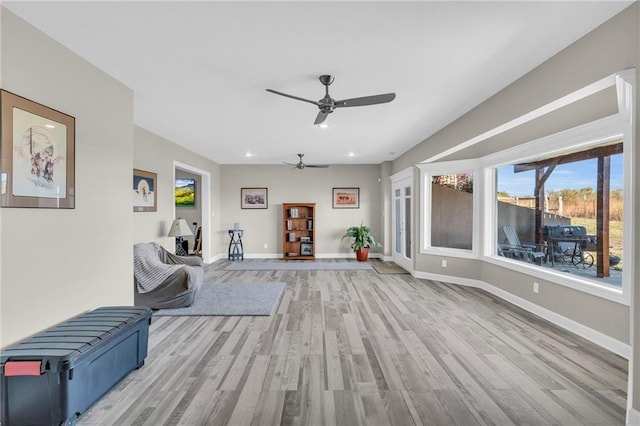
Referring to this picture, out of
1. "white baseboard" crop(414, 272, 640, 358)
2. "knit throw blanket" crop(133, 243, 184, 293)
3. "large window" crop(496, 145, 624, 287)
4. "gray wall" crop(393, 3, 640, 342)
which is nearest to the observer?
"gray wall" crop(393, 3, 640, 342)

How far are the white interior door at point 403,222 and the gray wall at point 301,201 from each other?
0.83 metres

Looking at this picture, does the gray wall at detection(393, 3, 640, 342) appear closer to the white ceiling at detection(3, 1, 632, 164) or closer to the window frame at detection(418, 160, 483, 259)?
the white ceiling at detection(3, 1, 632, 164)

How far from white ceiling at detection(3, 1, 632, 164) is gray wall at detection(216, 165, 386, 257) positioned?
438 cm

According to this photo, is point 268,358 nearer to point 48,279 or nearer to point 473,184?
point 48,279

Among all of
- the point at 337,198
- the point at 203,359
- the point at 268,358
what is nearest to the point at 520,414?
the point at 268,358

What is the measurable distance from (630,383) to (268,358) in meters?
2.59

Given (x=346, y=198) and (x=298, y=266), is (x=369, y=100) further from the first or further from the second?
(x=346, y=198)

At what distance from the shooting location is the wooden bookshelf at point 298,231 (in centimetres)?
832

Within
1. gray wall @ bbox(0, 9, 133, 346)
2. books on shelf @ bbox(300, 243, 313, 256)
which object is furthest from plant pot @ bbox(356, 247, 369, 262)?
gray wall @ bbox(0, 9, 133, 346)

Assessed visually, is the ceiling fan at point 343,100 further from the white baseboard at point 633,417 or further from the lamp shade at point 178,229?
the lamp shade at point 178,229

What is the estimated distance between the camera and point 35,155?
212 cm

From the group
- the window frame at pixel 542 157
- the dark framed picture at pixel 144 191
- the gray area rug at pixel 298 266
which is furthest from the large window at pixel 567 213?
the dark framed picture at pixel 144 191

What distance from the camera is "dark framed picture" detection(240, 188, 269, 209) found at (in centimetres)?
856

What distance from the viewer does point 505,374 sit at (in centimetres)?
242
